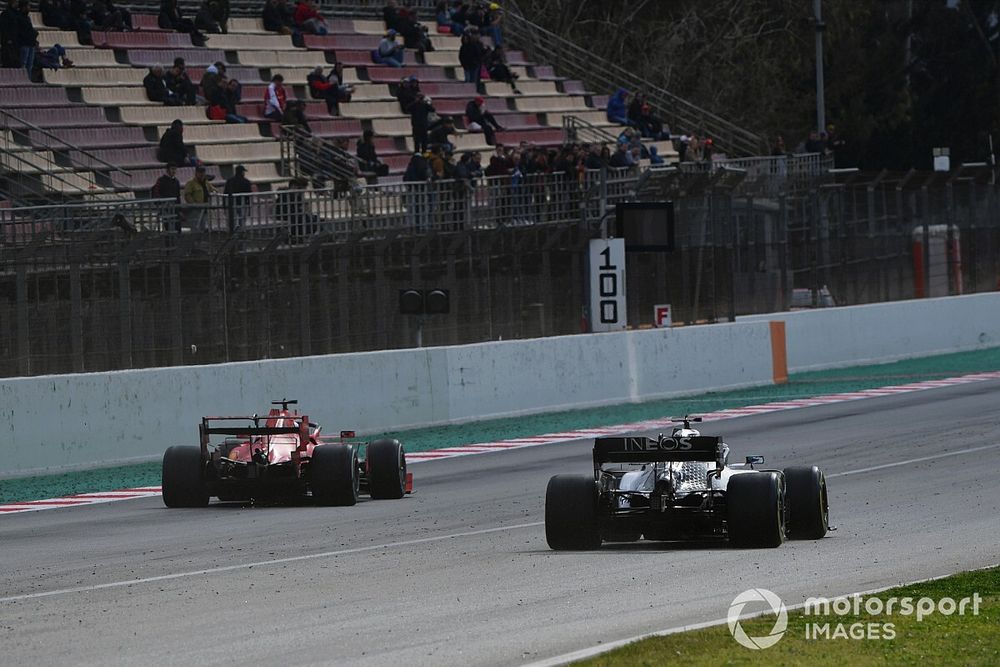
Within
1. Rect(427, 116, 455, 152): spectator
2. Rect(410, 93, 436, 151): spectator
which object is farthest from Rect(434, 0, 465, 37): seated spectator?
Rect(427, 116, 455, 152): spectator

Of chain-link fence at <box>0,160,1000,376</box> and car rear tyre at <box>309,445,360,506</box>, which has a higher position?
chain-link fence at <box>0,160,1000,376</box>

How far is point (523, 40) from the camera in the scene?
45.9 meters

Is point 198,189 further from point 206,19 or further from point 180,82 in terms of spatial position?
point 206,19

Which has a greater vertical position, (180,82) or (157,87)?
(180,82)

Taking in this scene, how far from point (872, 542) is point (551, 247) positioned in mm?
14796

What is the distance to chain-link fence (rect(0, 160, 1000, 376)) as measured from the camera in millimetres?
20422

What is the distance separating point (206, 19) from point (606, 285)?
12.4 metres

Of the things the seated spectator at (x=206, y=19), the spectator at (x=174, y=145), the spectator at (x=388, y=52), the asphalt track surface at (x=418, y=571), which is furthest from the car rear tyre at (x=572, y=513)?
the spectator at (x=388, y=52)

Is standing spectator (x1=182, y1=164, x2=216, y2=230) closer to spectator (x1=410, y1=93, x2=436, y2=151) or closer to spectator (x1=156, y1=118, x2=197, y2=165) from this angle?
spectator (x1=156, y1=118, x2=197, y2=165)

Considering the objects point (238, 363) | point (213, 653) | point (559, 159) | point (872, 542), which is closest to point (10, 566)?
point (213, 653)

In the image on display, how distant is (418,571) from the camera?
11.9 metres

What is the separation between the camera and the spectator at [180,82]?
32156mm

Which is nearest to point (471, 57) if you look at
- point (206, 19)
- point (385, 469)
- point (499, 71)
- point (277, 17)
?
point (499, 71)

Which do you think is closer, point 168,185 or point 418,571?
point 418,571
